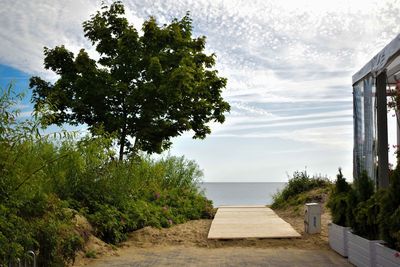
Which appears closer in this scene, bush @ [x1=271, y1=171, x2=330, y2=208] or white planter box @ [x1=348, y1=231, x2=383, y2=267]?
white planter box @ [x1=348, y1=231, x2=383, y2=267]

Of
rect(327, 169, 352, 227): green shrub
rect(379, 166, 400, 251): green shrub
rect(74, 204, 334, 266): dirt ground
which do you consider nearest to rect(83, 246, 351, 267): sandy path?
rect(74, 204, 334, 266): dirt ground

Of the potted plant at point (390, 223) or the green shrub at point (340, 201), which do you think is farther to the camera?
the green shrub at point (340, 201)

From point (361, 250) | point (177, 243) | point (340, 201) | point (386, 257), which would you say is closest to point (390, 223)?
point (386, 257)

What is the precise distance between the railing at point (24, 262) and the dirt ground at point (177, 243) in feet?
4.34

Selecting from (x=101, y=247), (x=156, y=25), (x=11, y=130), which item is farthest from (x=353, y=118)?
(x=156, y=25)

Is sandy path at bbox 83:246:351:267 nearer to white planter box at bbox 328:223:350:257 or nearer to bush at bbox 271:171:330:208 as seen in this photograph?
white planter box at bbox 328:223:350:257

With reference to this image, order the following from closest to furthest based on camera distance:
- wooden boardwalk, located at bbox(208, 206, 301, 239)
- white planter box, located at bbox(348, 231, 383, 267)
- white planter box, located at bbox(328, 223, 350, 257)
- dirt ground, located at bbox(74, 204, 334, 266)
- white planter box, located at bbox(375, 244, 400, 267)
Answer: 1. white planter box, located at bbox(375, 244, 400, 267)
2. white planter box, located at bbox(348, 231, 383, 267)
3. white planter box, located at bbox(328, 223, 350, 257)
4. dirt ground, located at bbox(74, 204, 334, 266)
5. wooden boardwalk, located at bbox(208, 206, 301, 239)

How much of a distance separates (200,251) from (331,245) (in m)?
2.16

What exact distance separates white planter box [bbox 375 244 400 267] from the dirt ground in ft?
6.73

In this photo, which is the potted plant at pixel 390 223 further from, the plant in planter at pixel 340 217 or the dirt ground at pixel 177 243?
the dirt ground at pixel 177 243

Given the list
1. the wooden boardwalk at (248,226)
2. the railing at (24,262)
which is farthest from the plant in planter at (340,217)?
the railing at (24,262)

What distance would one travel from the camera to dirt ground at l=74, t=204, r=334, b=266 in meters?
8.11

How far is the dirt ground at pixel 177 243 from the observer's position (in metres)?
8.11

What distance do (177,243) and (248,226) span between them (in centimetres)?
210
